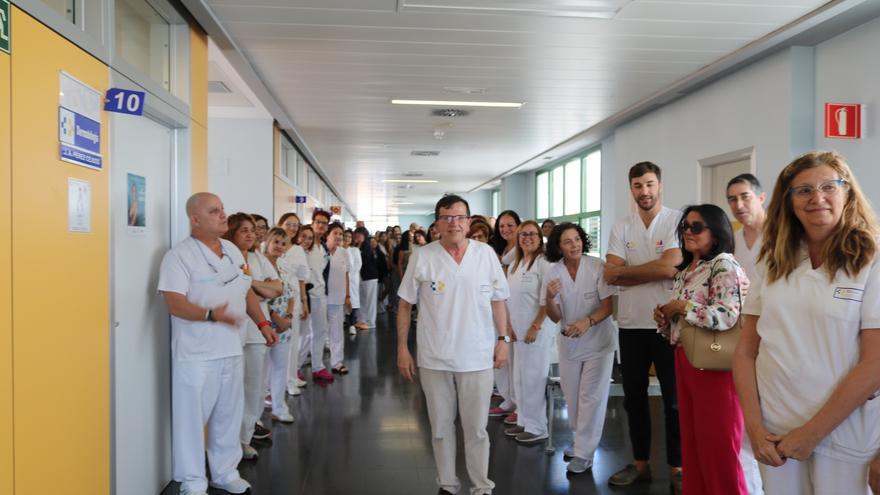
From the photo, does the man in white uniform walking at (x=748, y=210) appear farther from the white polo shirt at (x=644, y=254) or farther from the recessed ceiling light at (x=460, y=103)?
the recessed ceiling light at (x=460, y=103)

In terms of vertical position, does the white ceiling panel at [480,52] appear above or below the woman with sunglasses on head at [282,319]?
above

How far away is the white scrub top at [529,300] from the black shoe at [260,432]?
2044 mm

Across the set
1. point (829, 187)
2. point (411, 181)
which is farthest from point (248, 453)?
point (411, 181)

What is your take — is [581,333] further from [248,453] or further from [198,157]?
[198,157]

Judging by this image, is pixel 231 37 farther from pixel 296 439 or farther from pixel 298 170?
pixel 298 170

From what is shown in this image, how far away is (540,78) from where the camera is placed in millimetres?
6195

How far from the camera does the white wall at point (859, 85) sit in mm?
4715

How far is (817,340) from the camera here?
188cm

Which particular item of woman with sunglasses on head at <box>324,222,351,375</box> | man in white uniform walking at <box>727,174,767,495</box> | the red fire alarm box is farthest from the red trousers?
woman with sunglasses on head at <box>324,222,351,375</box>

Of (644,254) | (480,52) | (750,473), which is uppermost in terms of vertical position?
(480,52)

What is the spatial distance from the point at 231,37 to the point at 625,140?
6.12 meters

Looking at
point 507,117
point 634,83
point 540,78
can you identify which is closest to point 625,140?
point 507,117

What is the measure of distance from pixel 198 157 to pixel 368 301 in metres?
6.69

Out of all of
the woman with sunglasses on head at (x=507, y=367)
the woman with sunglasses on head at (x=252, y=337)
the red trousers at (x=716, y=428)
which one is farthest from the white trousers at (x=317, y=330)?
the red trousers at (x=716, y=428)
